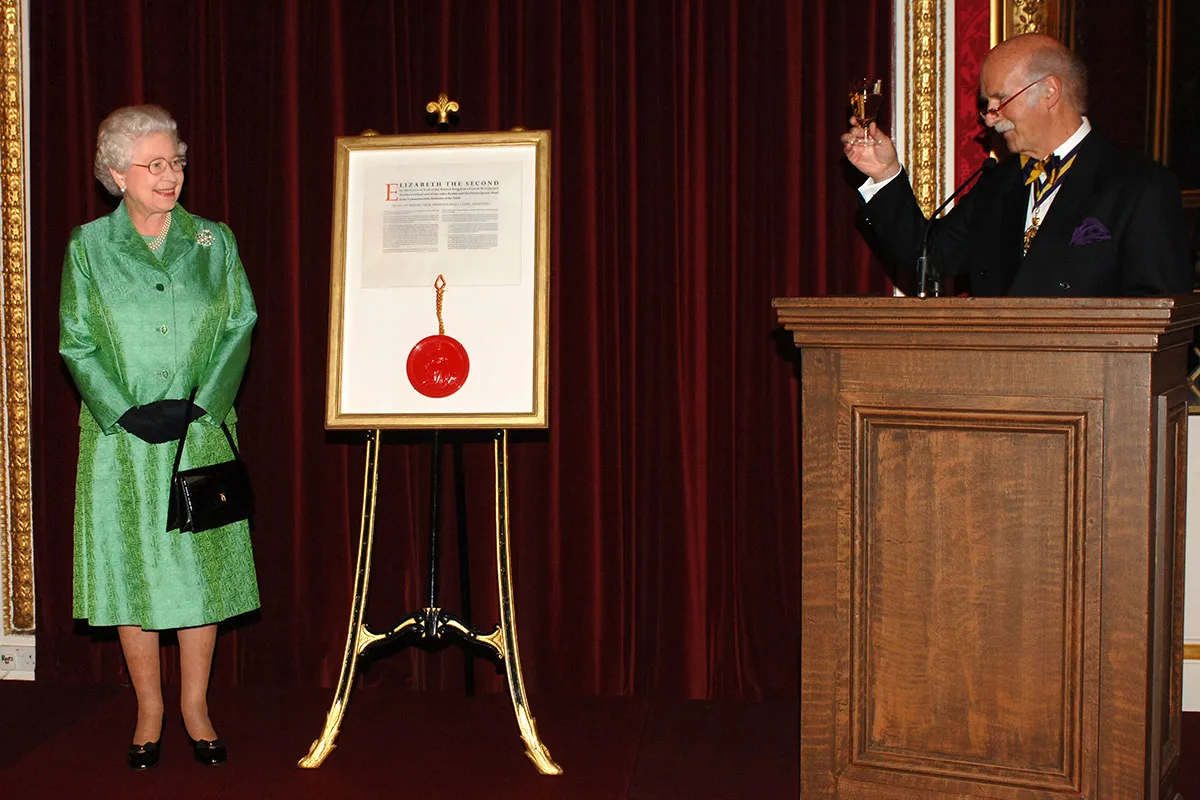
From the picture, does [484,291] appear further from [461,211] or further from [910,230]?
[910,230]

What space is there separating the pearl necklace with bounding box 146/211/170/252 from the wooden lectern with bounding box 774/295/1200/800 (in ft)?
5.30

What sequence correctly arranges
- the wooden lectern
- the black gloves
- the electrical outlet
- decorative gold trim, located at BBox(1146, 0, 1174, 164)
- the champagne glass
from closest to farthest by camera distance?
the wooden lectern < the champagne glass < the black gloves < decorative gold trim, located at BBox(1146, 0, 1174, 164) < the electrical outlet

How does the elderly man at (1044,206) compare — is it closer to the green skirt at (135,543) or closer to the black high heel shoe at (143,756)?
the green skirt at (135,543)

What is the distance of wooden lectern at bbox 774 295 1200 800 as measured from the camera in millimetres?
2197

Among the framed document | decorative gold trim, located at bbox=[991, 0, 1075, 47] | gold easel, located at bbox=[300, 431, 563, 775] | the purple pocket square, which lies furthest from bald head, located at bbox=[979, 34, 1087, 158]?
gold easel, located at bbox=[300, 431, 563, 775]

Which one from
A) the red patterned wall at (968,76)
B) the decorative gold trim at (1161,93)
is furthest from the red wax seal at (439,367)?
the decorative gold trim at (1161,93)

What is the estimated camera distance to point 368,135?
3.20m

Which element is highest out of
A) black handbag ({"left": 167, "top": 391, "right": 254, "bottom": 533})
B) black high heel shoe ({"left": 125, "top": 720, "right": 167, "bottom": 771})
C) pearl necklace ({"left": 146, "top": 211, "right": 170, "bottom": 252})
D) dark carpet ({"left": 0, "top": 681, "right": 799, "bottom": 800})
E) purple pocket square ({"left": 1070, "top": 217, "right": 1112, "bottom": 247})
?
pearl necklace ({"left": 146, "top": 211, "right": 170, "bottom": 252})

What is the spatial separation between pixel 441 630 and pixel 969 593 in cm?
138

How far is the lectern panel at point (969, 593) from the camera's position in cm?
224

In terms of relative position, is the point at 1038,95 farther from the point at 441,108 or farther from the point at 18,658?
the point at 18,658

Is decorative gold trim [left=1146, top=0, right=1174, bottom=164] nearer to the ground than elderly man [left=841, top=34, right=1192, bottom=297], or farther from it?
farther from it

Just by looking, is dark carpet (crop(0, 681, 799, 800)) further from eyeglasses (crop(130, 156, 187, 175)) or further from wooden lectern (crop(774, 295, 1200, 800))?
eyeglasses (crop(130, 156, 187, 175))

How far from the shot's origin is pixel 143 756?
317 centimetres
